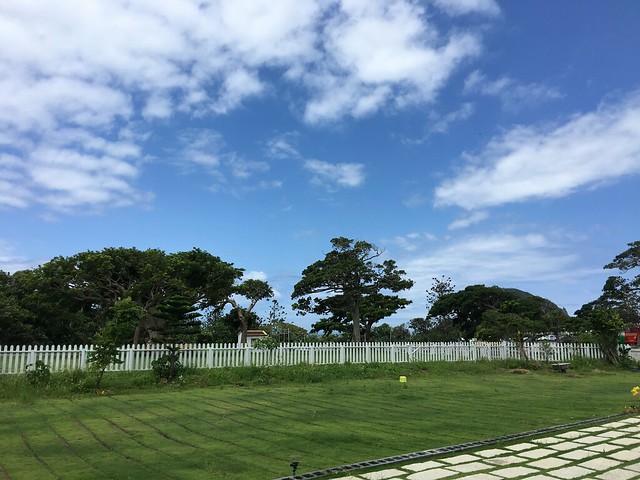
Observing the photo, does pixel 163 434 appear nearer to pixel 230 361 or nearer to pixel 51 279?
pixel 230 361

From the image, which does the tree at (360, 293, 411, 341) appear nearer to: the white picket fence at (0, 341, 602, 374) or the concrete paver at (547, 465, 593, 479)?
the white picket fence at (0, 341, 602, 374)

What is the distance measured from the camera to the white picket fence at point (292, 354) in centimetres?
1116

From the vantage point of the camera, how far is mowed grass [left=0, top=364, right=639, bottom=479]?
13.4 feet

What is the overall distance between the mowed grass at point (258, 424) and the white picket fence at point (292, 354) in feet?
7.76

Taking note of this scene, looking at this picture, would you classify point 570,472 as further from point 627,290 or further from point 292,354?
point 627,290

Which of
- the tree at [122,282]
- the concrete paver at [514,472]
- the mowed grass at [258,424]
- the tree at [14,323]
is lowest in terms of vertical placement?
the mowed grass at [258,424]

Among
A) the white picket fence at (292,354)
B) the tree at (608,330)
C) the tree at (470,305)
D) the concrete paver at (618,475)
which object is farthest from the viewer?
the tree at (470,305)

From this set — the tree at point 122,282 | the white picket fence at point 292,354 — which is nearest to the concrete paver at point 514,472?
the white picket fence at point 292,354

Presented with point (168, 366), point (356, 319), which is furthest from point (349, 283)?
point (168, 366)

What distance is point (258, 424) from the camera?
5.95m

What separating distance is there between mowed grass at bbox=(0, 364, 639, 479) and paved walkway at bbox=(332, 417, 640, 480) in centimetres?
55

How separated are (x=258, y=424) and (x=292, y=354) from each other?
8.12 m

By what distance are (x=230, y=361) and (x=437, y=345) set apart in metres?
7.66

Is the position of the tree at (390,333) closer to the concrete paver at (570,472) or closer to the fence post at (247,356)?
the fence post at (247,356)
